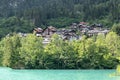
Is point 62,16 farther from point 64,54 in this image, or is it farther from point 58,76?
point 58,76

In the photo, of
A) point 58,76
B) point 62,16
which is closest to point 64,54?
point 58,76

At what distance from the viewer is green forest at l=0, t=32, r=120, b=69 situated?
52688 mm

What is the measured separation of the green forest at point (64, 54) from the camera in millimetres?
52688

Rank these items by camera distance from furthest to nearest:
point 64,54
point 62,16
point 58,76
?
point 62,16 < point 64,54 < point 58,76

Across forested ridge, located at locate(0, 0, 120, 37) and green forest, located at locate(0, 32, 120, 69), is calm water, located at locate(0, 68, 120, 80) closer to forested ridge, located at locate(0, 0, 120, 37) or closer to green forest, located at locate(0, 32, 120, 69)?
green forest, located at locate(0, 32, 120, 69)

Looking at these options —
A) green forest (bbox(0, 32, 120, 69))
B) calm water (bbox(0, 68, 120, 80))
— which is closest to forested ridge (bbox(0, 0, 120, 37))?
green forest (bbox(0, 32, 120, 69))

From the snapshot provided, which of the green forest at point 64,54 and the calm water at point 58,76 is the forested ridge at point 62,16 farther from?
the calm water at point 58,76

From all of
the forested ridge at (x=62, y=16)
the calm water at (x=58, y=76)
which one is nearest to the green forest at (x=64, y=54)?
the calm water at (x=58, y=76)

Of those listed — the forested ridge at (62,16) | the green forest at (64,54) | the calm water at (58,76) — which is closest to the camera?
the calm water at (58,76)

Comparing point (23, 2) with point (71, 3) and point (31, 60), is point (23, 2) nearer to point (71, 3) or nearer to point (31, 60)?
point (71, 3)

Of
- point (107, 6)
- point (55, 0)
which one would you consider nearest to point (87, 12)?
point (107, 6)

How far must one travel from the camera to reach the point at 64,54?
176ft

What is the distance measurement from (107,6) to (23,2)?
131 ft

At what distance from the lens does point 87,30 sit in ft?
303
